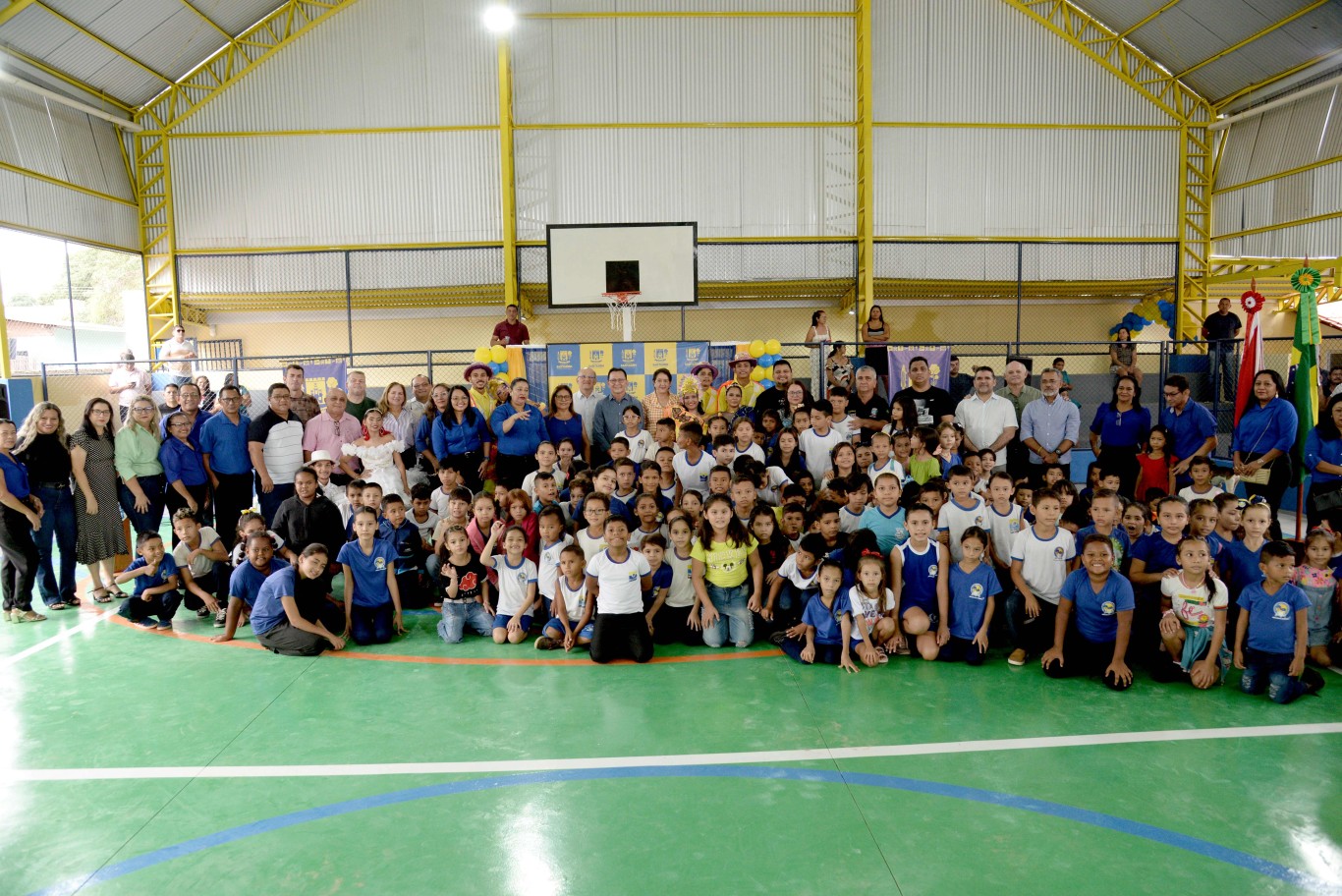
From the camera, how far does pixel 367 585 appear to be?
6398 millimetres

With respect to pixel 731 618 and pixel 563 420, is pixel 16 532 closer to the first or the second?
pixel 563 420

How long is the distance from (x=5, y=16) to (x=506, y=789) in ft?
48.2

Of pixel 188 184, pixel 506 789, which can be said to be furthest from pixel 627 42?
pixel 506 789

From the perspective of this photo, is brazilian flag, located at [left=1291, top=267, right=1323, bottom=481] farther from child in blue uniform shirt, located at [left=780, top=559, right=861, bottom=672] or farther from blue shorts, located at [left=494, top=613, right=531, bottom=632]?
blue shorts, located at [left=494, top=613, right=531, bottom=632]

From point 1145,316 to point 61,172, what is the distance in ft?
72.6

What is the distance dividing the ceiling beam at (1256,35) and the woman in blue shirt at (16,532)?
19090 mm

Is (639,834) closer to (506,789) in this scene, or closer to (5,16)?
(506,789)

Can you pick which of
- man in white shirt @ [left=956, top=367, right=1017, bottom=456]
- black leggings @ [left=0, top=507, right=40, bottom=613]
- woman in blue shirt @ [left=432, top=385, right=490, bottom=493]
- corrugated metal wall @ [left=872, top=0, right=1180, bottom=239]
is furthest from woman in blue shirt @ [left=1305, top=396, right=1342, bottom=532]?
black leggings @ [left=0, top=507, right=40, bottom=613]

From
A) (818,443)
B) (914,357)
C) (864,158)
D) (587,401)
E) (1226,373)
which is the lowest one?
(818,443)

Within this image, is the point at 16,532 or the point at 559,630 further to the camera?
the point at 16,532

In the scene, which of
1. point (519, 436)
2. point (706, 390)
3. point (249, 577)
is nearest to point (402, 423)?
point (519, 436)

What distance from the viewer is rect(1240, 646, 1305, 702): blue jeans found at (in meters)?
4.93

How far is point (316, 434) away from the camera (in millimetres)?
7855

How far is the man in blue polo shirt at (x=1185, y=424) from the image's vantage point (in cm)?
784
